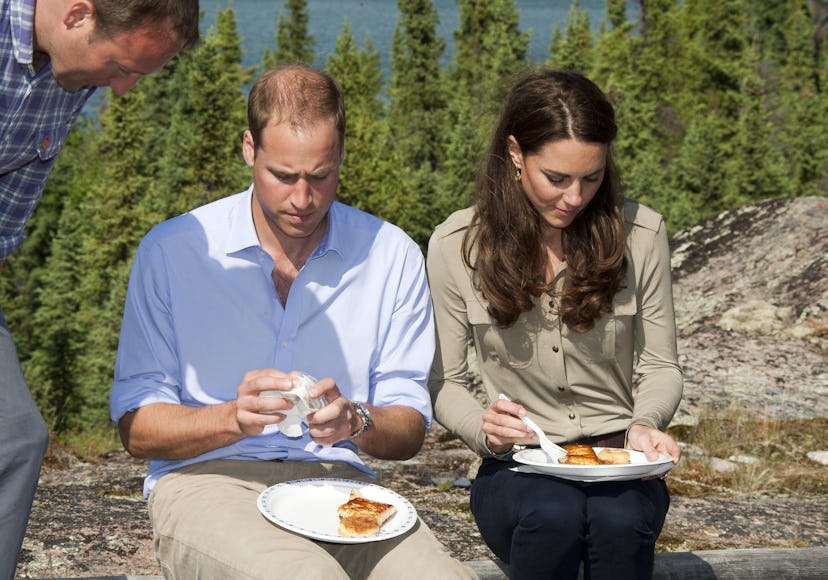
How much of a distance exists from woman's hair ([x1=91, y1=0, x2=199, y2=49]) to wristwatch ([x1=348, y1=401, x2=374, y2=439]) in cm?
121

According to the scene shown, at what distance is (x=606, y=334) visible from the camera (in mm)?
3746

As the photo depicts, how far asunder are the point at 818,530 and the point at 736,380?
132 inches

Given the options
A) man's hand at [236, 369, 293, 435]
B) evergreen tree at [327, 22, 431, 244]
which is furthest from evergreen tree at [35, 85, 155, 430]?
man's hand at [236, 369, 293, 435]

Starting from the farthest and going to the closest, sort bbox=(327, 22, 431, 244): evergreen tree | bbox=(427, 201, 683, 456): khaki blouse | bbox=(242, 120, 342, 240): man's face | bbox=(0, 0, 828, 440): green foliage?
bbox=(327, 22, 431, 244): evergreen tree
bbox=(0, 0, 828, 440): green foliage
bbox=(427, 201, 683, 456): khaki blouse
bbox=(242, 120, 342, 240): man's face

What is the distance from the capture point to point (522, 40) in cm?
5875

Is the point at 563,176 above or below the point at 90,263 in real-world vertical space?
above

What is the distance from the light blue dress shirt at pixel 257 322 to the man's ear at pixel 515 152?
1.72ft

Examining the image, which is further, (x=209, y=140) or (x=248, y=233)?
(x=209, y=140)

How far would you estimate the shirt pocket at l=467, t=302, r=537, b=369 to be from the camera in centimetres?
373

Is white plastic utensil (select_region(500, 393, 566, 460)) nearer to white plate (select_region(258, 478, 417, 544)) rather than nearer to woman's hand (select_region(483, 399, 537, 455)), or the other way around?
woman's hand (select_region(483, 399, 537, 455))

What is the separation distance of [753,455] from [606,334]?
3405 millimetres

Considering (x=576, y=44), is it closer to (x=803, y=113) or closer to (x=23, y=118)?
(x=803, y=113)

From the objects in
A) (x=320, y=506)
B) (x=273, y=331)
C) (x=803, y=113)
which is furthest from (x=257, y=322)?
(x=803, y=113)

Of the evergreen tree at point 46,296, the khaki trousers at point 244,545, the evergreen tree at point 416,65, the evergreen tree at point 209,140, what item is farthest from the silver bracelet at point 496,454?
the evergreen tree at point 416,65
